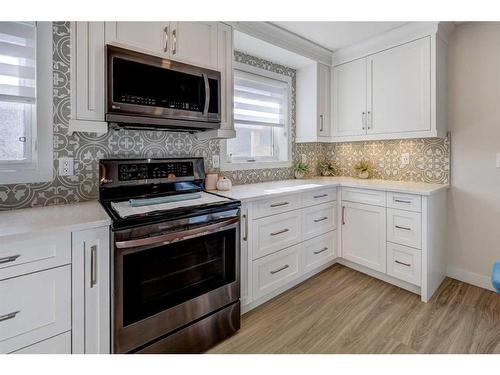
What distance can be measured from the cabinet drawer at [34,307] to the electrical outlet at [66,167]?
2.35ft

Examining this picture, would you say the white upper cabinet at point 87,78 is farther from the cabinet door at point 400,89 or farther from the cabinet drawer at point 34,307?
the cabinet door at point 400,89

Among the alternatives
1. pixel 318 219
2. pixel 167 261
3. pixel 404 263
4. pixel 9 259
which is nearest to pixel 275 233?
pixel 318 219


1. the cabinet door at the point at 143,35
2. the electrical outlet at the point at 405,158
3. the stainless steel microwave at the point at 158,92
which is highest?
the cabinet door at the point at 143,35

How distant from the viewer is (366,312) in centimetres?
209

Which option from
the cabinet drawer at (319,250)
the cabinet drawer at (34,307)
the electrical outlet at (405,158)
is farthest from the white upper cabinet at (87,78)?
the electrical outlet at (405,158)

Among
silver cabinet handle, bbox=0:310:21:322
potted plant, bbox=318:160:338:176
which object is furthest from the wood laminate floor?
potted plant, bbox=318:160:338:176

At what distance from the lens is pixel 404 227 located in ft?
7.66

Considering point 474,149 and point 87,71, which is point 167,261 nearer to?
point 87,71

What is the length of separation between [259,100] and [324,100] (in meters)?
0.77

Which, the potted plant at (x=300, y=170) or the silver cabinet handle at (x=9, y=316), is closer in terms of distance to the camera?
the silver cabinet handle at (x=9, y=316)

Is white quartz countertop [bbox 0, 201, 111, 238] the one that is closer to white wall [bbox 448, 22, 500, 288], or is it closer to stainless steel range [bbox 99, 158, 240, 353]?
stainless steel range [bbox 99, 158, 240, 353]

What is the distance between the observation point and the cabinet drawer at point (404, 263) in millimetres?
2277

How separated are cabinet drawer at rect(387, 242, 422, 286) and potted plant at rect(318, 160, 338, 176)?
123 cm
